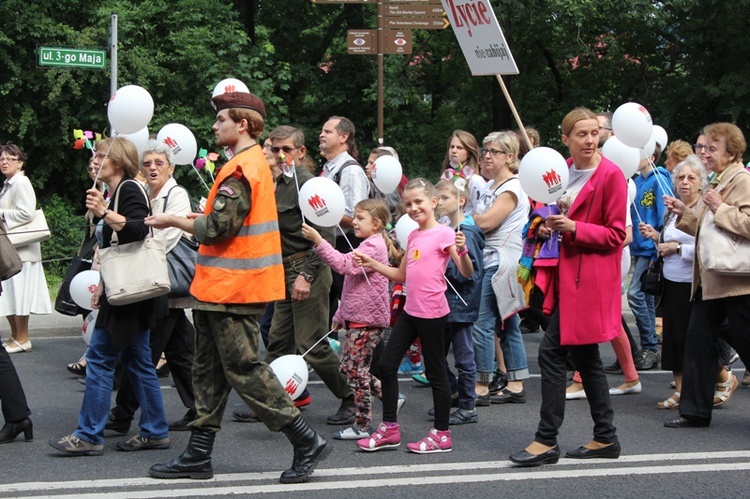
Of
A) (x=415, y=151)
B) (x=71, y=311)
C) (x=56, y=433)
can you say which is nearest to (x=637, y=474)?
(x=56, y=433)

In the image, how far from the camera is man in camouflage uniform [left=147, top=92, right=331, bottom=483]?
519 cm

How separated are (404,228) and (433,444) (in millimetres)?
1435

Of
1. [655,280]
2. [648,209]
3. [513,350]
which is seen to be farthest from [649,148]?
[513,350]

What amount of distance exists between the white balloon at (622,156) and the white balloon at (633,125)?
48cm

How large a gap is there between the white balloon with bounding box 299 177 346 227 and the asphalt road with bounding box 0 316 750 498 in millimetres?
1317

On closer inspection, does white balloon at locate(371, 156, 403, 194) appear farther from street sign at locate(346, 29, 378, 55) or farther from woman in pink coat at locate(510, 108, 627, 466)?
street sign at locate(346, 29, 378, 55)

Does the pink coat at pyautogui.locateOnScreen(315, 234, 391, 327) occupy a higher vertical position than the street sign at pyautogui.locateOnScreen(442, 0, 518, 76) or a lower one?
lower

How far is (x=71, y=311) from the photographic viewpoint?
841 centimetres

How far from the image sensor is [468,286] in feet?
22.6

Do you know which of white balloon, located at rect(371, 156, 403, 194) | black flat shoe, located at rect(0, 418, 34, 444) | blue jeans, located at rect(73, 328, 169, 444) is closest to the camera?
blue jeans, located at rect(73, 328, 169, 444)

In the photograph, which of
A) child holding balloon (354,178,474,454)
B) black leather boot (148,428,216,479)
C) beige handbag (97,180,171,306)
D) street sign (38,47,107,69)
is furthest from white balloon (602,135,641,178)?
street sign (38,47,107,69)

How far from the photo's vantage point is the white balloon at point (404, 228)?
21.7 feet

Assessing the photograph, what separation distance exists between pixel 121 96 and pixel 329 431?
2.38m

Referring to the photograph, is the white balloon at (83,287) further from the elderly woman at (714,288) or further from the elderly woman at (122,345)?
the elderly woman at (714,288)
